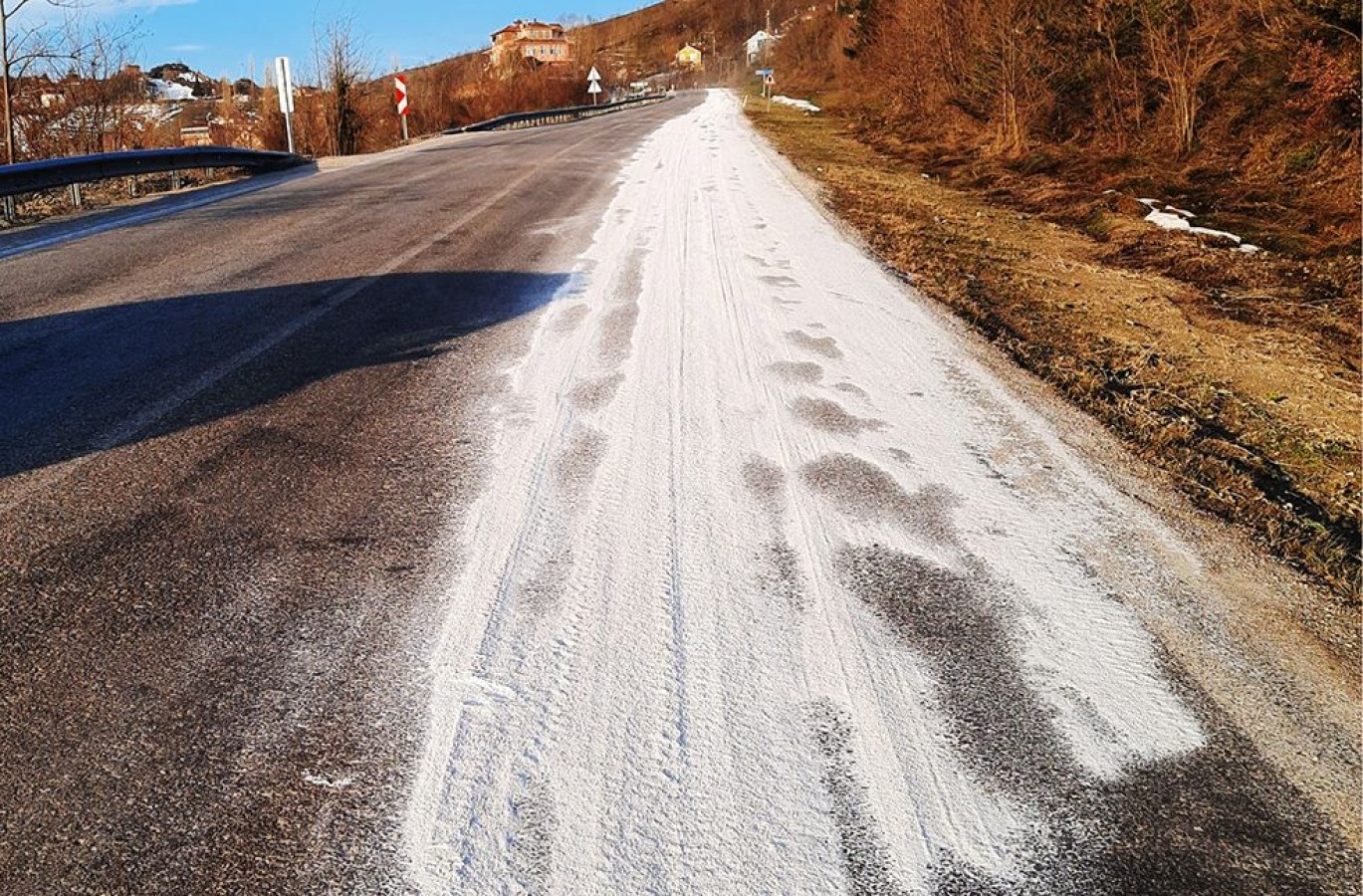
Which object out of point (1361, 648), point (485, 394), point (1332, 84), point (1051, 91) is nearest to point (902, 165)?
point (1051, 91)

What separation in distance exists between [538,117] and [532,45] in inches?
2947

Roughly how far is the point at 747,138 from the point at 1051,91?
7.99 m

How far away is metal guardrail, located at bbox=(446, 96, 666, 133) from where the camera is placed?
2979 cm

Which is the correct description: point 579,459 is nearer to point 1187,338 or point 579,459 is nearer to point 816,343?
point 816,343

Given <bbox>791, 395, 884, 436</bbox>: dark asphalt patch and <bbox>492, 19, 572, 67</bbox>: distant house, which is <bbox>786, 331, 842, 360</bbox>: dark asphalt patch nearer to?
<bbox>791, 395, 884, 436</bbox>: dark asphalt patch

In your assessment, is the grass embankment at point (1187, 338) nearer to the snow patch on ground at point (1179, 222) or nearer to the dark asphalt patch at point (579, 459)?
the snow patch on ground at point (1179, 222)

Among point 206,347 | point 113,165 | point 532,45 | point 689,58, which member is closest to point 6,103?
point 113,165

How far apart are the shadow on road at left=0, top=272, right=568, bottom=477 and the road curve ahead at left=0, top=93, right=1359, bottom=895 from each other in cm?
4

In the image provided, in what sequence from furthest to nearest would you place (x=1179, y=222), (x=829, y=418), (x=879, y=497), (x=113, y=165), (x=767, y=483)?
(x=113, y=165) < (x=1179, y=222) < (x=829, y=418) < (x=767, y=483) < (x=879, y=497)

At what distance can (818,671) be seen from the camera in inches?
99.3

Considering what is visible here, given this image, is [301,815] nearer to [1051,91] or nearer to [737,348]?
[737,348]

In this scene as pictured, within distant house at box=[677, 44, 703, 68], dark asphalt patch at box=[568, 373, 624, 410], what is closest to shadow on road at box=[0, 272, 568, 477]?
dark asphalt patch at box=[568, 373, 624, 410]

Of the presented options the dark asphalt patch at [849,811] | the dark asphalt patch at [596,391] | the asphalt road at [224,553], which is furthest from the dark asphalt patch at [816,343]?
the dark asphalt patch at [849,811]

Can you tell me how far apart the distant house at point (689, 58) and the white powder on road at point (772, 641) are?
14422 centimetres
